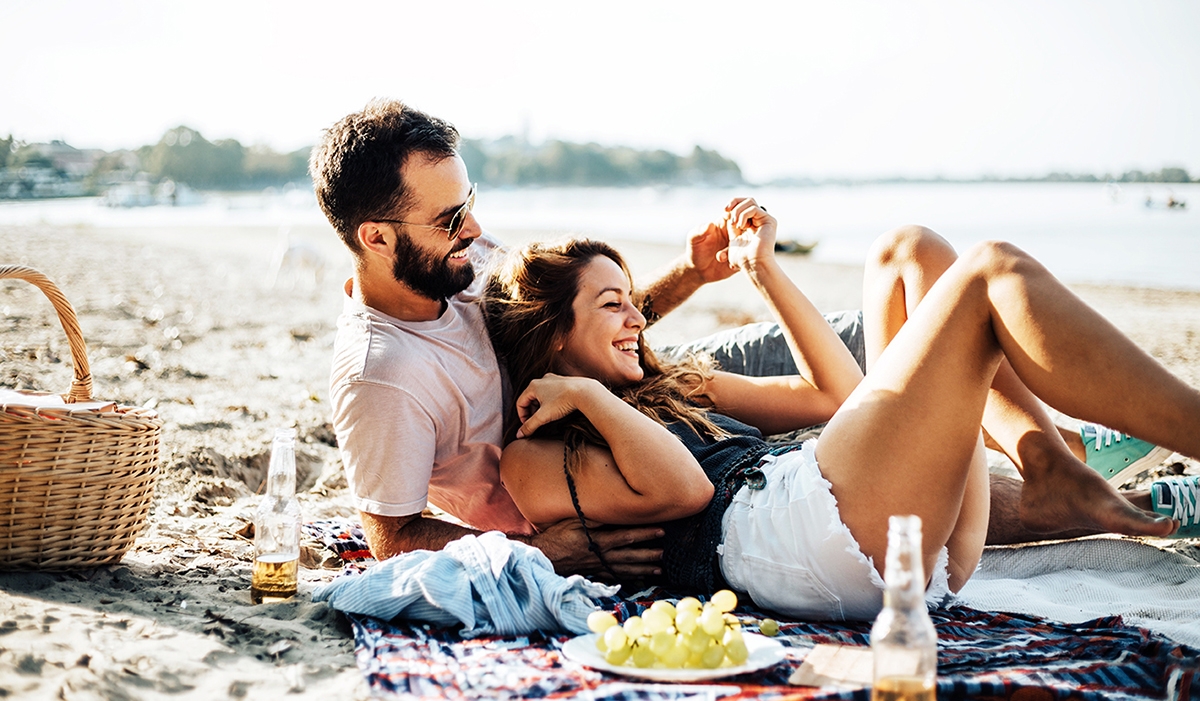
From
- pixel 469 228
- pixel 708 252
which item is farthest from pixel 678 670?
pixel 708 252

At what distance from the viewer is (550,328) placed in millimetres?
3260

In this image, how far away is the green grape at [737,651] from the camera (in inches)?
85.2

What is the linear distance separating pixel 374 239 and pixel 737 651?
191cm

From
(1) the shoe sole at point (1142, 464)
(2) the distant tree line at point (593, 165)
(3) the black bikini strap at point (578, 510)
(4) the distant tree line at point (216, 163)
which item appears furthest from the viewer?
(2) the distant tree line at point (593, 165)

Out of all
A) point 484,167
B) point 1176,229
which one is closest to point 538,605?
point 1176,229

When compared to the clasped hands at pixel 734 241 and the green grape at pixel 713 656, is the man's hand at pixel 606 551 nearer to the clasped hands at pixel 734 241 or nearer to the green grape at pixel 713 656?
the green grape at pixel 713 656

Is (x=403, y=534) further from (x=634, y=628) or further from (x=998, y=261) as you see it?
(x=998, y=261)

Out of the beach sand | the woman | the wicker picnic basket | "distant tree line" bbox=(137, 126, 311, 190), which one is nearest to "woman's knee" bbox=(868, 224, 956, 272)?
the woman

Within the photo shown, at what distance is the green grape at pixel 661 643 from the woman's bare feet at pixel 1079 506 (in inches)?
50.2

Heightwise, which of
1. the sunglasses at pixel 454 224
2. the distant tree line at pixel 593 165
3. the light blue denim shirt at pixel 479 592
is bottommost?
the light blue denim shirt at pixel 479 592

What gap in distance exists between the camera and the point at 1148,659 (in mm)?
2303

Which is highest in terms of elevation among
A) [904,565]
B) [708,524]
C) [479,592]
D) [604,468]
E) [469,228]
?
[469,228]

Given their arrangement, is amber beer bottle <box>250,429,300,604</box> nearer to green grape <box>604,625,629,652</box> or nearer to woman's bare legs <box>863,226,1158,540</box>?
green grape <box>604,625,629,652</box>

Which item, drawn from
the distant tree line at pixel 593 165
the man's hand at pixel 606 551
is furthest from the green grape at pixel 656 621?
the distant tree line at pixel 593 165
